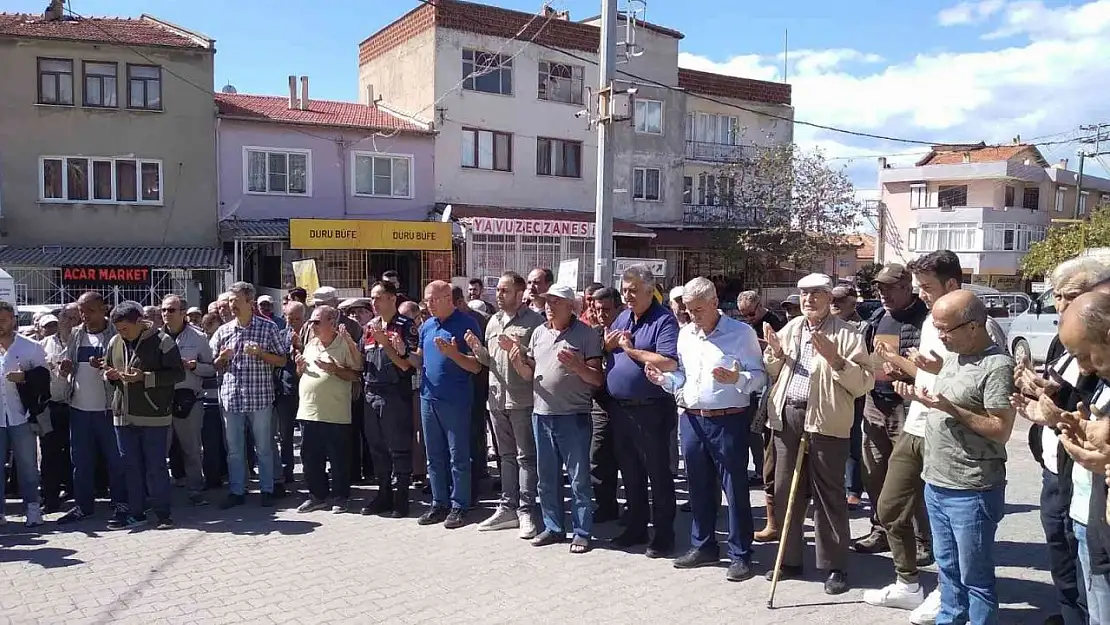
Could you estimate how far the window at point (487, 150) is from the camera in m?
26.8

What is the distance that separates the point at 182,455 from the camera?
26.3ft

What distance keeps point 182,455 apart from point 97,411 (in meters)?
1.18

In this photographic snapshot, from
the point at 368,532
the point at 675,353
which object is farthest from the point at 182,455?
the point at 675,353

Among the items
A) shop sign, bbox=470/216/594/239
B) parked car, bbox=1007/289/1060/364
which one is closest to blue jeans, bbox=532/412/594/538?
parked car, bbox=1007/289/1060/364

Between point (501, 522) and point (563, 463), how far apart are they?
0.81 m

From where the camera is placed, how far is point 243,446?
7.54 meters

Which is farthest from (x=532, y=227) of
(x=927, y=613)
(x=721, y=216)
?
(x=927, y=613)

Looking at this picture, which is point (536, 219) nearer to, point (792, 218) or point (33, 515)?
point (792, 218)

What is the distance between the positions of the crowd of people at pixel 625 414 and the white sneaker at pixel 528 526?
19 millimetres

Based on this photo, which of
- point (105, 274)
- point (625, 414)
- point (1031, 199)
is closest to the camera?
point (625, 414)

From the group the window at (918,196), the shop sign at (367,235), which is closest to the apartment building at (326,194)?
the shop sign at (367,235)

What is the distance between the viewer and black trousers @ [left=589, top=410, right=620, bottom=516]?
676 centimetres

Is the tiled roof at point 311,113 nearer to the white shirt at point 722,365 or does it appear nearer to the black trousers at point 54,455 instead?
the black trousers at point 54,455

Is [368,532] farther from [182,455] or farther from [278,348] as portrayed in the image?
[182,455]
